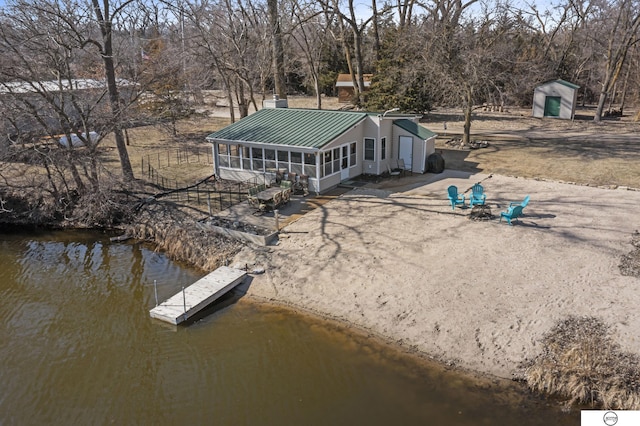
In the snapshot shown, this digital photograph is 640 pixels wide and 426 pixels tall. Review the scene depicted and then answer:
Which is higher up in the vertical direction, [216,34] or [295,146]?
[216,34]

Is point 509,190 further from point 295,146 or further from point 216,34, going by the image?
point 216,34

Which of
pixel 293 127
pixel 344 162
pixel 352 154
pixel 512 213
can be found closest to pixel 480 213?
pixel 512 213

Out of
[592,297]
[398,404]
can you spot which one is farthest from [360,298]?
[592,297]

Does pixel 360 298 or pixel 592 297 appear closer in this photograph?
pixel 592 297

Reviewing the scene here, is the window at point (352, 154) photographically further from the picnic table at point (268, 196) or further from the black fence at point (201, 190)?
the picnic table at point (268, 196)

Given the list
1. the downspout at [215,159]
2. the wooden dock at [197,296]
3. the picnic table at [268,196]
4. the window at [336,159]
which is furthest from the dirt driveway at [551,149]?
the wooden dock at [197,296]
